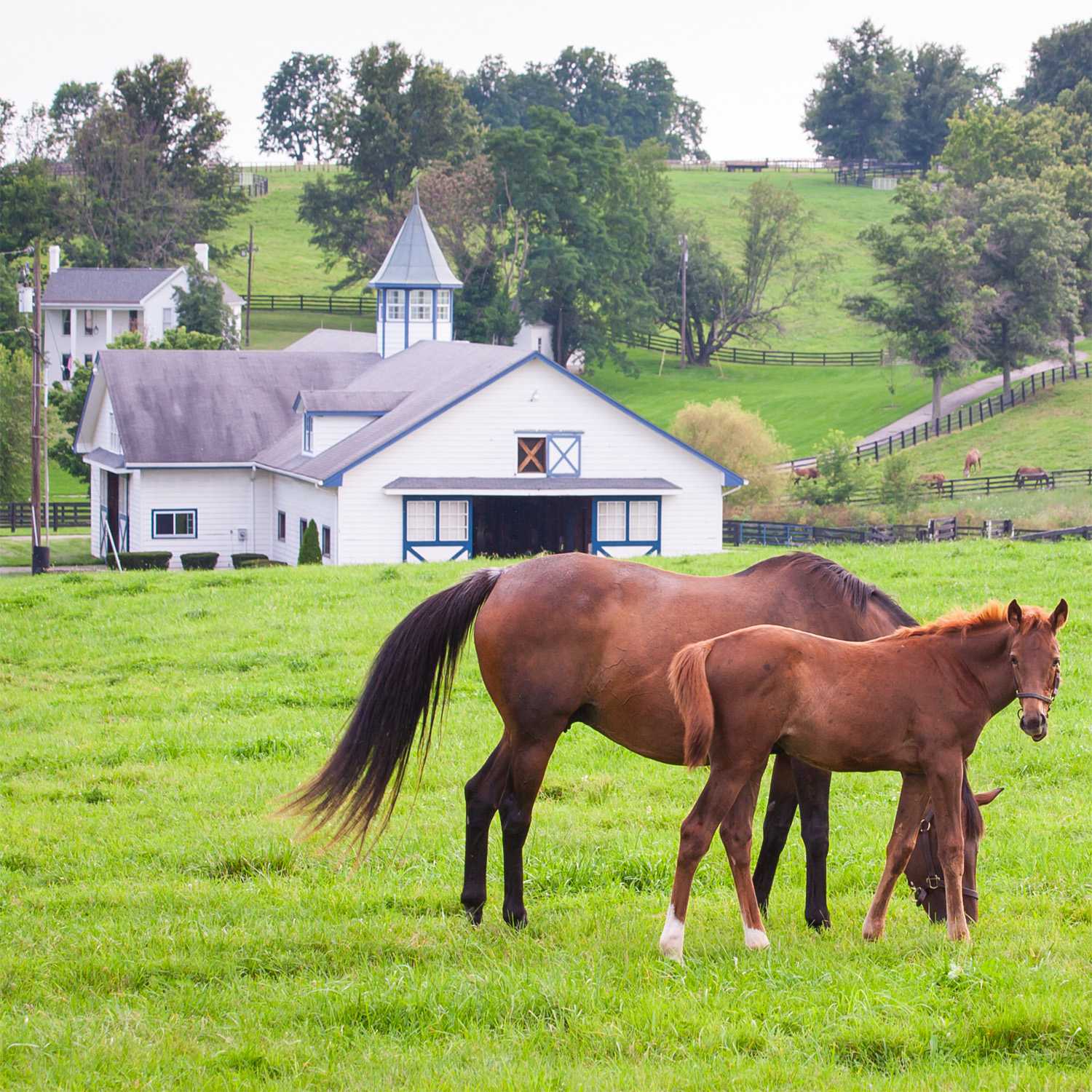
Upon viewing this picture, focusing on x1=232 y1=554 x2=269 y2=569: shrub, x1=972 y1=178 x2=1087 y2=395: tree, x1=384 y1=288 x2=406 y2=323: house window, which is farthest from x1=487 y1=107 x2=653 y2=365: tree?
x1=232 y1=554 x2=269 y2=569: shrub

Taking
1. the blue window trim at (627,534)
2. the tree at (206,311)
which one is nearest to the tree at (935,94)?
the tree at (206,311)

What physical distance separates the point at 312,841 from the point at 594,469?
32523 mm

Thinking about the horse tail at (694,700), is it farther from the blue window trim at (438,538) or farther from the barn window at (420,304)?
the barn window at (420,304)

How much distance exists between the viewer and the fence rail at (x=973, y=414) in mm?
67000

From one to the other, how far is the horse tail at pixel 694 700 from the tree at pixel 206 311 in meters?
70.7

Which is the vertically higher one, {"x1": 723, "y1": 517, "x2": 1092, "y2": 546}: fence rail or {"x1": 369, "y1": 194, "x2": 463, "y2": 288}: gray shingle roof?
{"x1": 369, "y1": 194, "x2": 463, "y2": 288}: gray shingle roof

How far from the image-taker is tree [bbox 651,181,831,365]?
8856cm

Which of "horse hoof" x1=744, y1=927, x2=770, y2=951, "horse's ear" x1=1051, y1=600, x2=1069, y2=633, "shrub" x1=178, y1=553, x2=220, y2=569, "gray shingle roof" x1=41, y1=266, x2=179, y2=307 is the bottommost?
"horse hoof" x1=744, y1=927, x2=770, y2=951

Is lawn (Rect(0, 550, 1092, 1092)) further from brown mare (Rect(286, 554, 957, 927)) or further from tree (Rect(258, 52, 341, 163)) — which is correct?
tree (Rect(258, 52, 341, 163))

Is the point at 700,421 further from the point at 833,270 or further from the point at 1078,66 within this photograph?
the point at 1078,66

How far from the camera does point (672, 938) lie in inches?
263

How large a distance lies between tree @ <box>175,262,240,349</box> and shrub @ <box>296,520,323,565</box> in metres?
39.3

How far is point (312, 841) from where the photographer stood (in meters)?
8.76

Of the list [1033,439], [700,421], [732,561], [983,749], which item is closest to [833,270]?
[1033,439]
